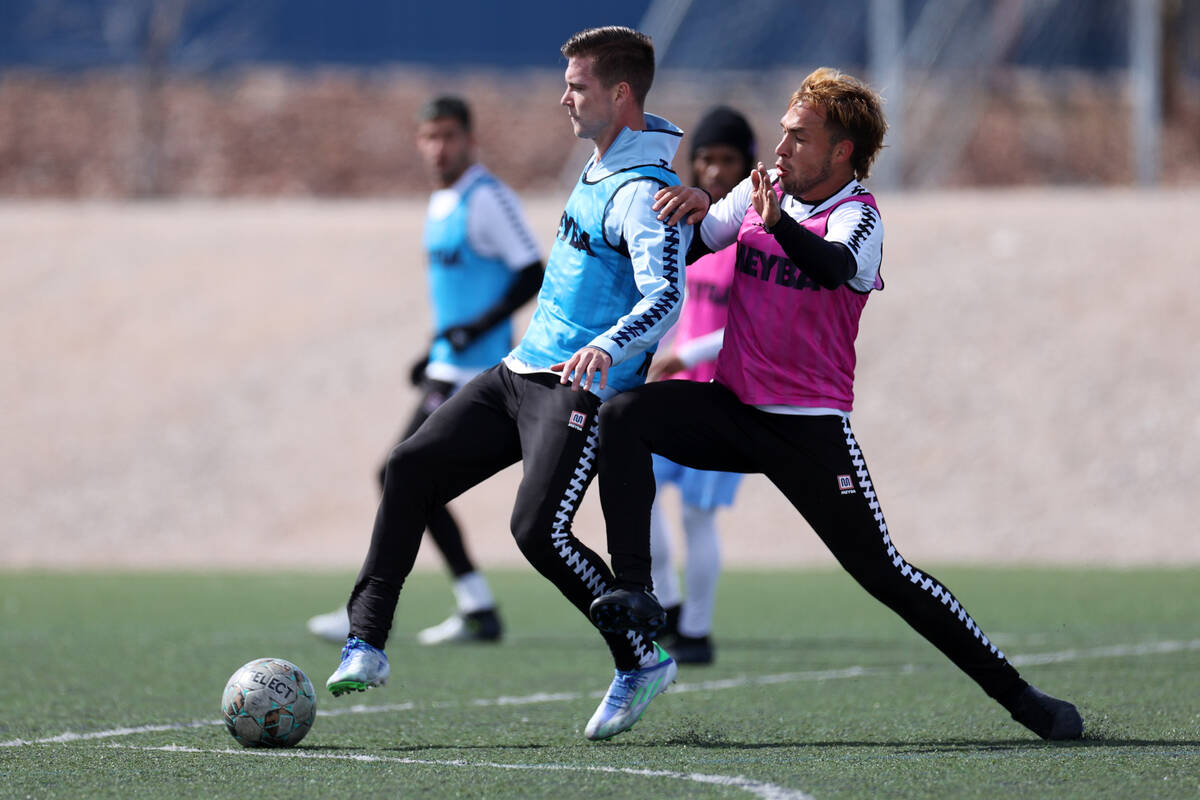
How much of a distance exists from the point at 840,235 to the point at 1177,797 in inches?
75.0

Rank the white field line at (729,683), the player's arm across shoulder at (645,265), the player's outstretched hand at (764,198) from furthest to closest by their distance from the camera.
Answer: the white field line at (729,683)
the player's arm across shoulder at (645,265)
the player's outstretched hand at (764,198)

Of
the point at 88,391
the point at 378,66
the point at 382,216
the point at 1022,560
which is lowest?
the point at 1022,560

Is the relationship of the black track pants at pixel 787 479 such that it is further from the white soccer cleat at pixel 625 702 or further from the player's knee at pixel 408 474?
the player's knee at pixel 408 474

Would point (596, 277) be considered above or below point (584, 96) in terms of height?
below

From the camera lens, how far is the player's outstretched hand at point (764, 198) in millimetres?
5035

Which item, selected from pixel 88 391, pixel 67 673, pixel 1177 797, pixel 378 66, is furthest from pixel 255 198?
pixel 1177 797

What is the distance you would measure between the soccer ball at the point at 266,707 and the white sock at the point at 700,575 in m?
2.90

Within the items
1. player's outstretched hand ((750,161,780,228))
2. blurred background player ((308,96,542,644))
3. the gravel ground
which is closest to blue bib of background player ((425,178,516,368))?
blurred background player ((308,96,542,644))

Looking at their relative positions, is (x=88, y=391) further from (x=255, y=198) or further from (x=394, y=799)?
(x=394, y=799)

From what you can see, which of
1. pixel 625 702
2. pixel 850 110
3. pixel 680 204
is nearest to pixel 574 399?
pixel 680 204

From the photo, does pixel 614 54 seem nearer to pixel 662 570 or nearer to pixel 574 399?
pixel 574 399

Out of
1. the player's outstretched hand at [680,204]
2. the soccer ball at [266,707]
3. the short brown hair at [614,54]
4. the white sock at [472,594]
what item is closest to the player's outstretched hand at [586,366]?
the player's outstretched hand at [680,204]

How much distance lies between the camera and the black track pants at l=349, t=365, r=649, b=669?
17.8 feet

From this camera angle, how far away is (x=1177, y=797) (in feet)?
14.4
